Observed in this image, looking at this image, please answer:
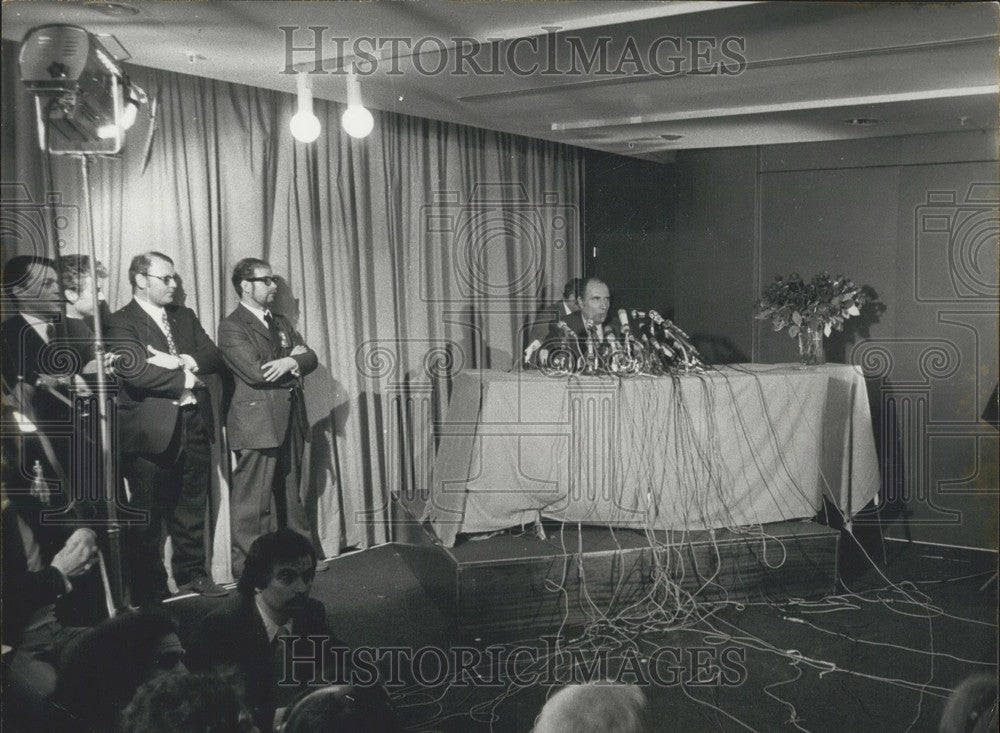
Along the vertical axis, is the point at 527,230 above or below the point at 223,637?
above

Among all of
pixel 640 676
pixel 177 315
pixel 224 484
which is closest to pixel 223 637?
pixel 224 484

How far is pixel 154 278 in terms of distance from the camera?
177 cm

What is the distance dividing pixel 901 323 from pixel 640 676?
105 centimetres

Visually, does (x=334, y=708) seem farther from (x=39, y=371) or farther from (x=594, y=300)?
(x=594, y=300)

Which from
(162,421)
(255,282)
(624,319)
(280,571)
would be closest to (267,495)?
(280,571)

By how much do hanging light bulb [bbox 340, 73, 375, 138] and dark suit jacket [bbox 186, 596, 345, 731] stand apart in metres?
1.13

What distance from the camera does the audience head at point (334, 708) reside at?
1.87 m

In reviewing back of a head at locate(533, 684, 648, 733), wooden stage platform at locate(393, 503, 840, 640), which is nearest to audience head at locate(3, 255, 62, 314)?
wooden stage platform at locate(393, 503, 840, 640)

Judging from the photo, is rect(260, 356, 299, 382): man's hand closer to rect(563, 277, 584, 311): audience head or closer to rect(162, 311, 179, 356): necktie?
rect(162, 311, 179, 356): necktie

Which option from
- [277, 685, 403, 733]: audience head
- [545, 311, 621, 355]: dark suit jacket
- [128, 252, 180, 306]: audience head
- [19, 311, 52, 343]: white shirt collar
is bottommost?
[277, 685, 403, 733]: audience head

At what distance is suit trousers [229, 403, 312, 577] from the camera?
6.02 feet

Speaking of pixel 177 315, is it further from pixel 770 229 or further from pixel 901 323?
pixel 901 323

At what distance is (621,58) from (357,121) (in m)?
0.62

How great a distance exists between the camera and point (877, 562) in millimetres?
1893
